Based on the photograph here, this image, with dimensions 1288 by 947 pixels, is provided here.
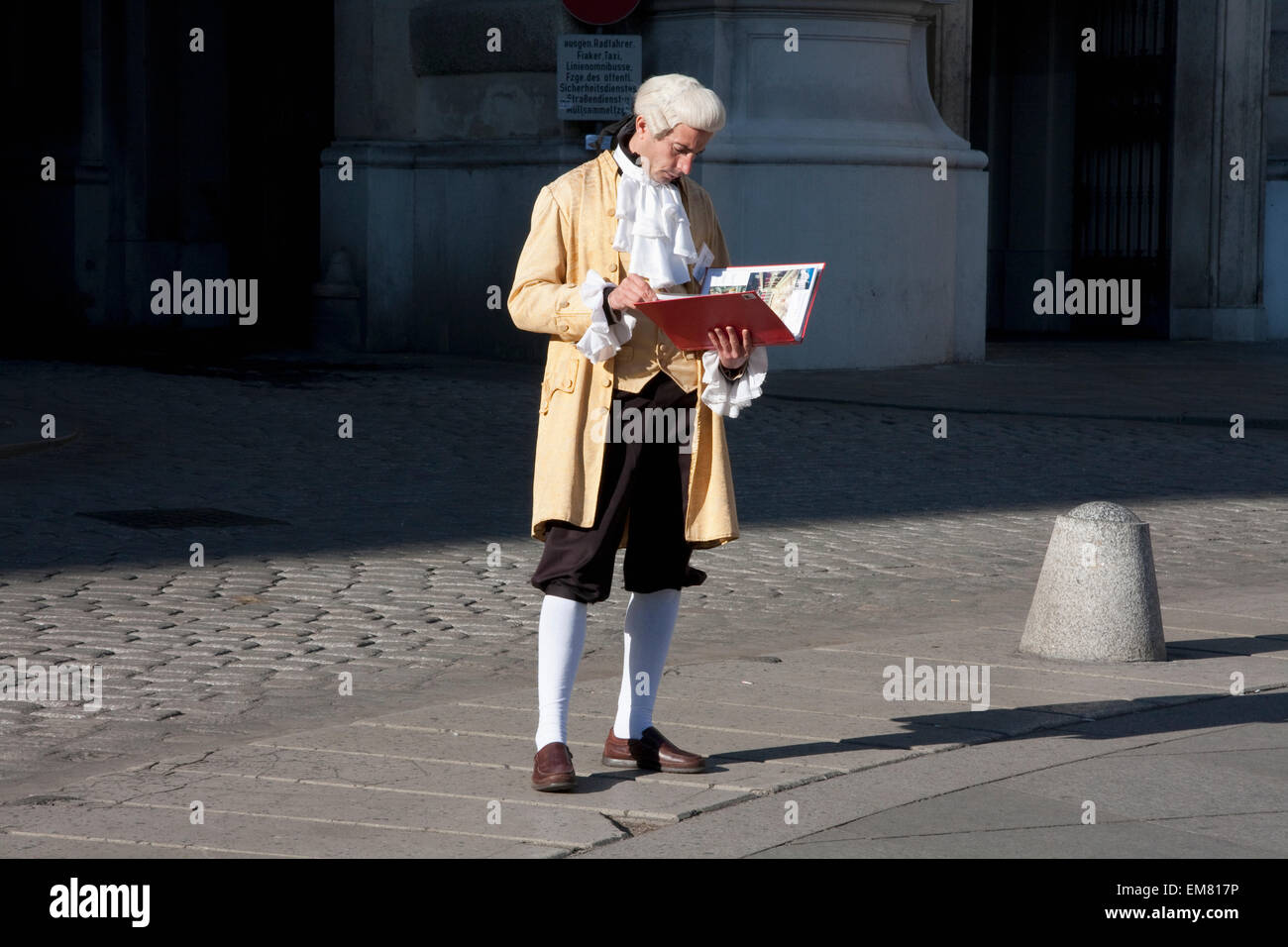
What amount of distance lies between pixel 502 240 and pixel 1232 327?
367 inches

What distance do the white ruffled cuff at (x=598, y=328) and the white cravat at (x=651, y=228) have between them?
165 mm

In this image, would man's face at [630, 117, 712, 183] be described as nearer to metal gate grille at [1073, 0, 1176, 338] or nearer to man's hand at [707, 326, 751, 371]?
man's hand at [707, 326, 751, 371]

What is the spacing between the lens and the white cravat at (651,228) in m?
5.10

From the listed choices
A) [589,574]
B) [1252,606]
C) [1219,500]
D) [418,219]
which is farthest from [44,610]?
[418,219]

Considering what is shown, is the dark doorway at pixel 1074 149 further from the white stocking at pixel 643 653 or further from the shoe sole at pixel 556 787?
the shoe sole at pixel 556 787

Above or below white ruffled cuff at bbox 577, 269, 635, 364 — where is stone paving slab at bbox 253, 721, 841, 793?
below

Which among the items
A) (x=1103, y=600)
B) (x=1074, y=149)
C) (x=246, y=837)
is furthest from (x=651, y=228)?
(x=1074, y=149)

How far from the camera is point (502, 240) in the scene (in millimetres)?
19391

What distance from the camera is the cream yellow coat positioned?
509 cm

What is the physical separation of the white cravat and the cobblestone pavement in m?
1.91

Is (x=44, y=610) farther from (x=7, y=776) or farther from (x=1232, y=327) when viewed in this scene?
(x=1232, y=327)

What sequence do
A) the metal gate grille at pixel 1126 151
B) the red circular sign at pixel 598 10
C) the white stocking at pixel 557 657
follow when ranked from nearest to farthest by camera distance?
the white stocking at pixel 557 657 → the red circular sign at pixel 598 10 → the metal gate grille at pixel 1126 151

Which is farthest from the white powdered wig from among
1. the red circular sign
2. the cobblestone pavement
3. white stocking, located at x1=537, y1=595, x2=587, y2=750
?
the red circular sign

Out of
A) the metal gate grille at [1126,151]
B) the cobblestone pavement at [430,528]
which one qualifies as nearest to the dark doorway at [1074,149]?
the metal gate grille at [1126,151]
